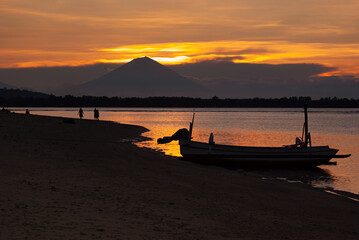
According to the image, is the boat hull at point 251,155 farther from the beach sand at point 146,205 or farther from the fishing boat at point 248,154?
the beach sand at point 146,205

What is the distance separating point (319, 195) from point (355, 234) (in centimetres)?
644

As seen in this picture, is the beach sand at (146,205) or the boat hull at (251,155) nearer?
the beach sand at (146,205)

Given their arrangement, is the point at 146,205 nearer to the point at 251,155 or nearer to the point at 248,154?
the point at 248,154

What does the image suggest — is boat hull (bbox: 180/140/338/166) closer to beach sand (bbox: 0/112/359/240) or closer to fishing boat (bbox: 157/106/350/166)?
fishing boat (bbox: 157/106/350/166)

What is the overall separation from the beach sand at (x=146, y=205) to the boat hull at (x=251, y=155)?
9756mm

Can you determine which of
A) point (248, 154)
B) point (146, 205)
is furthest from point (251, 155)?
point (146, 205)

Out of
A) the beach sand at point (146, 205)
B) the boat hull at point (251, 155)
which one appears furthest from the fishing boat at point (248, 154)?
the beach sand at point (146, 205)

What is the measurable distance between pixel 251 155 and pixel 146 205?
19.9 metres

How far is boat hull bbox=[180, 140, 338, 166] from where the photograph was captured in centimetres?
3070

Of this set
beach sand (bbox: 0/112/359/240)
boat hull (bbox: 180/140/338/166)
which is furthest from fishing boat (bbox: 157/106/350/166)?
beach sand (bbox: 0/112/359/240)

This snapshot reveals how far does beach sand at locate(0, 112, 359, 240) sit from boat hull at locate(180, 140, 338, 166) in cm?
976

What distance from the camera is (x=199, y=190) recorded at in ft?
54.3

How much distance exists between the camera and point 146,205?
1266 cm

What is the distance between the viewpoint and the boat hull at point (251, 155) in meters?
30.7
